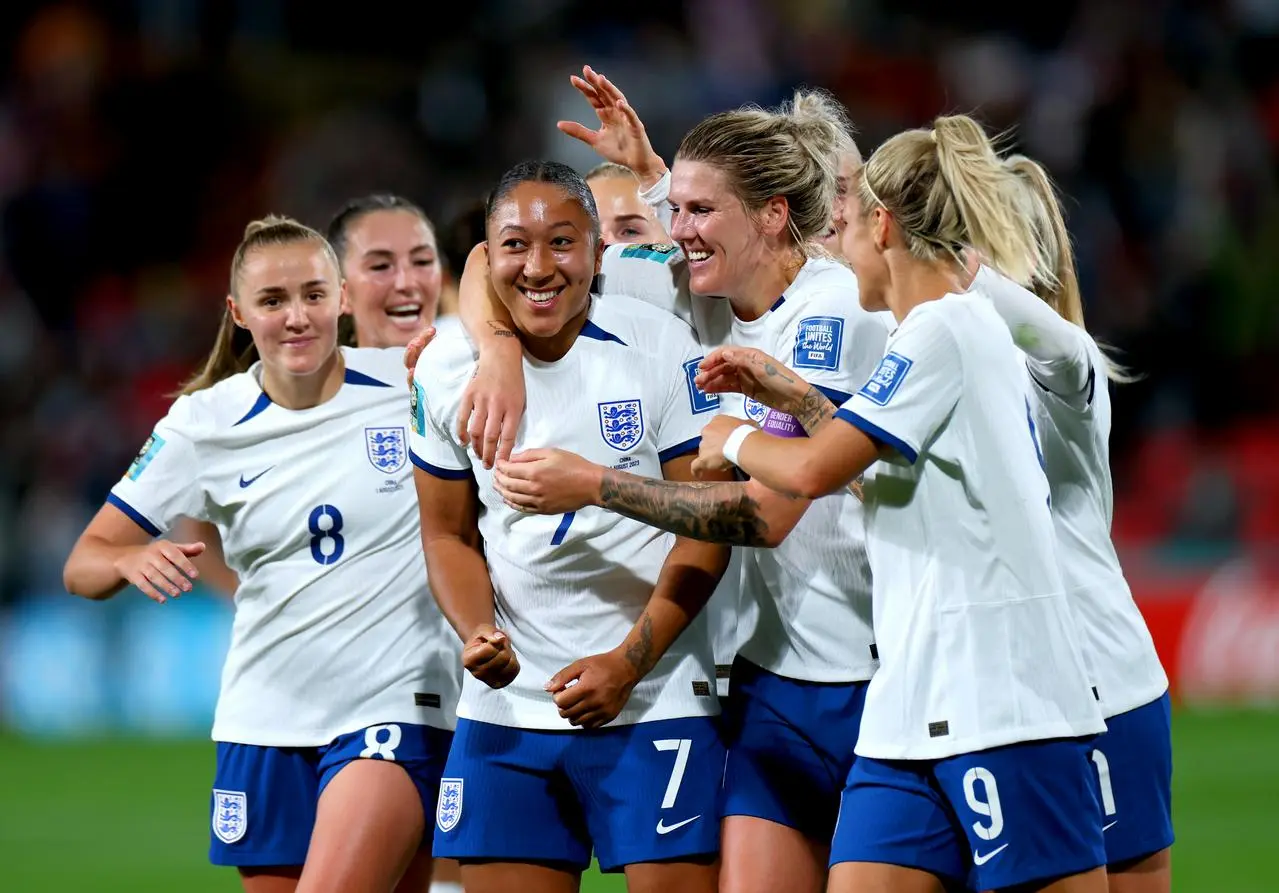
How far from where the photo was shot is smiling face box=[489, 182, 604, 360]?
4.36 m

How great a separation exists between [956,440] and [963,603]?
36 cm

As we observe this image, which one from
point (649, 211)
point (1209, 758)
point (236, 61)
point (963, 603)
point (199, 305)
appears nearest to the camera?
point (963, 603)

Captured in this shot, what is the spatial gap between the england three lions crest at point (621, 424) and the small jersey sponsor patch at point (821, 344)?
431 mm

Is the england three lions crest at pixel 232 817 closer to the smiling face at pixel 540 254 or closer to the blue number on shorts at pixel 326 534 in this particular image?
the blue number on shorts at pixel 326 534

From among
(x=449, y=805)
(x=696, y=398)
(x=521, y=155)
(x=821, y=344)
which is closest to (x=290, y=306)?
(x=696, y=398)

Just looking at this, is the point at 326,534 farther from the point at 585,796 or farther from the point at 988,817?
the point at 988,817

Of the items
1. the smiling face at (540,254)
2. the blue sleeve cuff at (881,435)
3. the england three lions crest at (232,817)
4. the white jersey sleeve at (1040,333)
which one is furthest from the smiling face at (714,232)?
the england three lions crest at (232,817)

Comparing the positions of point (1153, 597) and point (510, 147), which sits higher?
point (510, 147)

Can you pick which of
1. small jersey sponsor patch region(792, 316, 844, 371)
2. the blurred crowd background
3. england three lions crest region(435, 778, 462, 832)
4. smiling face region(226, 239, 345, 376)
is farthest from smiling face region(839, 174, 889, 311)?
the blurred crowd background

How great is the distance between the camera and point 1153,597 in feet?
43.7

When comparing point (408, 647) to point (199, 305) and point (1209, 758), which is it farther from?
point (199, 305)

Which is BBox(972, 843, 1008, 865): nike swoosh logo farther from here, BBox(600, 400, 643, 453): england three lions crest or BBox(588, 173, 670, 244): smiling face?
BBox(588, 173, 670, 244): smiling face

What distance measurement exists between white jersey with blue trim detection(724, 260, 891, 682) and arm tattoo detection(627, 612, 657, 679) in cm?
40

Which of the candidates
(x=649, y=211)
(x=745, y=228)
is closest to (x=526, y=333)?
(x=745, y=228)
